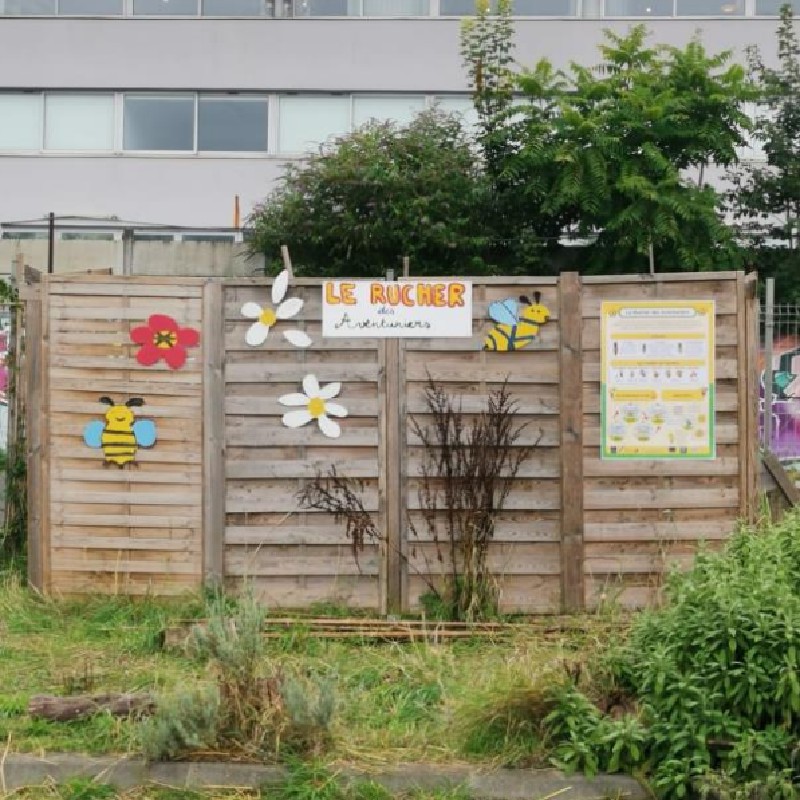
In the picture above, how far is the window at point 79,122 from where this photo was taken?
22500 millimetres

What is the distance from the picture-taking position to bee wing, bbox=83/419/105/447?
23.6 ft

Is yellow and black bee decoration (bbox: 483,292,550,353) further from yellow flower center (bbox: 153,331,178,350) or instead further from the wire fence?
the wire fence

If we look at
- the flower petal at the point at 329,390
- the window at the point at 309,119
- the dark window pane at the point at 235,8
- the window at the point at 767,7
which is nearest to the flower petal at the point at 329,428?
the flower petal at the point at 329,390

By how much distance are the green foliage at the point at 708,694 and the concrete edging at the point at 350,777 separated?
0.09 metres

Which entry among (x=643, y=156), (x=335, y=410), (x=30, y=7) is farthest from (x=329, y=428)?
(x=30, y=7)

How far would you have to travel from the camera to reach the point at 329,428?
23.3 feet

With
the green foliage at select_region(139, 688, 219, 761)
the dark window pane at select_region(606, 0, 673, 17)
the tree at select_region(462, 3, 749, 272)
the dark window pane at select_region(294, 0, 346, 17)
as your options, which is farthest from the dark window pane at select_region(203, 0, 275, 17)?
the green foliage at select_region(139, 688, 219, 761)

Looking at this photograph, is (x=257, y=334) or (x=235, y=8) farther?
(x=235, y=8)

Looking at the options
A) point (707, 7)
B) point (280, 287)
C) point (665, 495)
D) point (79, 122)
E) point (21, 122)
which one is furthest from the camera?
point (21, 122)

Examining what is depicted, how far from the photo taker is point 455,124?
14.9m

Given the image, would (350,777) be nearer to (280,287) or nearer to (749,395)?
(280,287)

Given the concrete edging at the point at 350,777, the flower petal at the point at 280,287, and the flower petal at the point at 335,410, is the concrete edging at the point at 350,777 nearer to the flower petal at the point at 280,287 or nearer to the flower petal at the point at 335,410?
the flower petal at the point at 335,410

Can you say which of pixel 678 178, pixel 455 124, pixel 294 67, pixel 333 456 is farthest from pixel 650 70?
pixel 294 67

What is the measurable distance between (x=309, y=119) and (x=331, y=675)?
60.3ft
